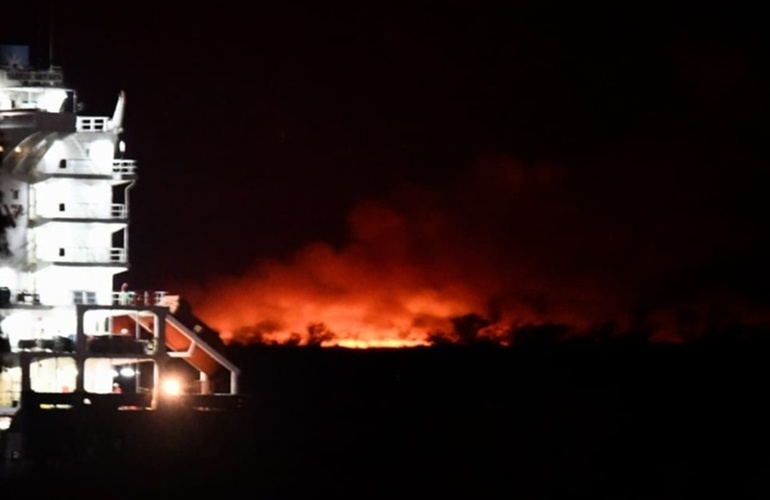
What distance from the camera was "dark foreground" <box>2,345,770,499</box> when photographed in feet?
204

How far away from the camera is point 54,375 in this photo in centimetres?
6975

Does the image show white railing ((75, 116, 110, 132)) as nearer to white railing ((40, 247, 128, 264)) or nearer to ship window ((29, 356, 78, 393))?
white railing ((40, 247, 128, 264))

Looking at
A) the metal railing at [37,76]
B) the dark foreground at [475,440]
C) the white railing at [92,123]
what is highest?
the metal railing at [37,76]

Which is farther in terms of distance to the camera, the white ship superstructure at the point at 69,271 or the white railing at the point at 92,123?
the white railing at the point at 92,123

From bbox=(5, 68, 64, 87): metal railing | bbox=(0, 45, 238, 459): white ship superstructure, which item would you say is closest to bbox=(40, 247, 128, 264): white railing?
bbox=(0, 45, 238, 459): white ship superstructure

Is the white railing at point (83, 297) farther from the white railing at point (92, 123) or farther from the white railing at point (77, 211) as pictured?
the white railing at point (92, 123)

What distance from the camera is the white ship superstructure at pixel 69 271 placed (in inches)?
2653

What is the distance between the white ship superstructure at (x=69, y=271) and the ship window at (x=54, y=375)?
3 cm

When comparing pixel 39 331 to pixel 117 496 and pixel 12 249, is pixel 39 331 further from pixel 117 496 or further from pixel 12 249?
pixel 117 496

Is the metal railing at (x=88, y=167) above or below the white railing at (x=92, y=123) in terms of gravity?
below

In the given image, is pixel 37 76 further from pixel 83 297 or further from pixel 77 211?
pixel 83 297

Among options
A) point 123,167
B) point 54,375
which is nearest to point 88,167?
point 123,167

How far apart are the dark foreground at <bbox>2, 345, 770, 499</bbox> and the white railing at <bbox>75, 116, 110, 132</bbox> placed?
37.1 ft

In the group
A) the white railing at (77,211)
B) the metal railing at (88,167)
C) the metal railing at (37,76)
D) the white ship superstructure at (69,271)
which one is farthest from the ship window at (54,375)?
the metal railing at (37,76)
